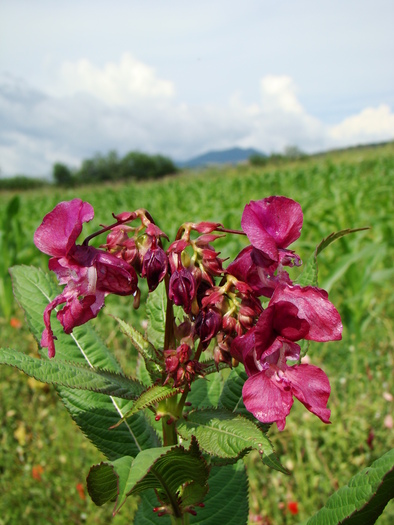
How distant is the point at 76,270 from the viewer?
909 mm

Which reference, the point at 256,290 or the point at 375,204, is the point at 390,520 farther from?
the point at 375,204

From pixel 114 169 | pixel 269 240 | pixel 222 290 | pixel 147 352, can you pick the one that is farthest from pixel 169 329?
pixel 114 169

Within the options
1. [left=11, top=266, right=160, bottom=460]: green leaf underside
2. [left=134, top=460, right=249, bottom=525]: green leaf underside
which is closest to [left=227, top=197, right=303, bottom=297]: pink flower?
[left=11, top=266, right=160, bottom=460]: green leaf underside

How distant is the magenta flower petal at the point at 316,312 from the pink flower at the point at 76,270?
1.00 feet

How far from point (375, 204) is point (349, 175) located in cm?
977

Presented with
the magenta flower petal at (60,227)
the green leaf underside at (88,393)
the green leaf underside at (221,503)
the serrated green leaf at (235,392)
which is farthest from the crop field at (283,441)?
the magenta flower petal at (60,227)

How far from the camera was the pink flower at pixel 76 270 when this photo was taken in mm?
902

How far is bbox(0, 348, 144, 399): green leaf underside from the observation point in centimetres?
87

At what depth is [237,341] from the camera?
2.77ft

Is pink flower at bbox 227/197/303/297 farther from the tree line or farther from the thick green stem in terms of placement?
the tree line

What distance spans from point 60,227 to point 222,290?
344 millimetres

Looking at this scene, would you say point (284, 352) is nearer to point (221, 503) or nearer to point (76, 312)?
point (76, 312)

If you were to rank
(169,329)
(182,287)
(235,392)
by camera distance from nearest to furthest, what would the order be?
(182,287), (169,329), (235,392)

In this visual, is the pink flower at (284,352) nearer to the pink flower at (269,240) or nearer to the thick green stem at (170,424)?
the pink flower at (269,240)
